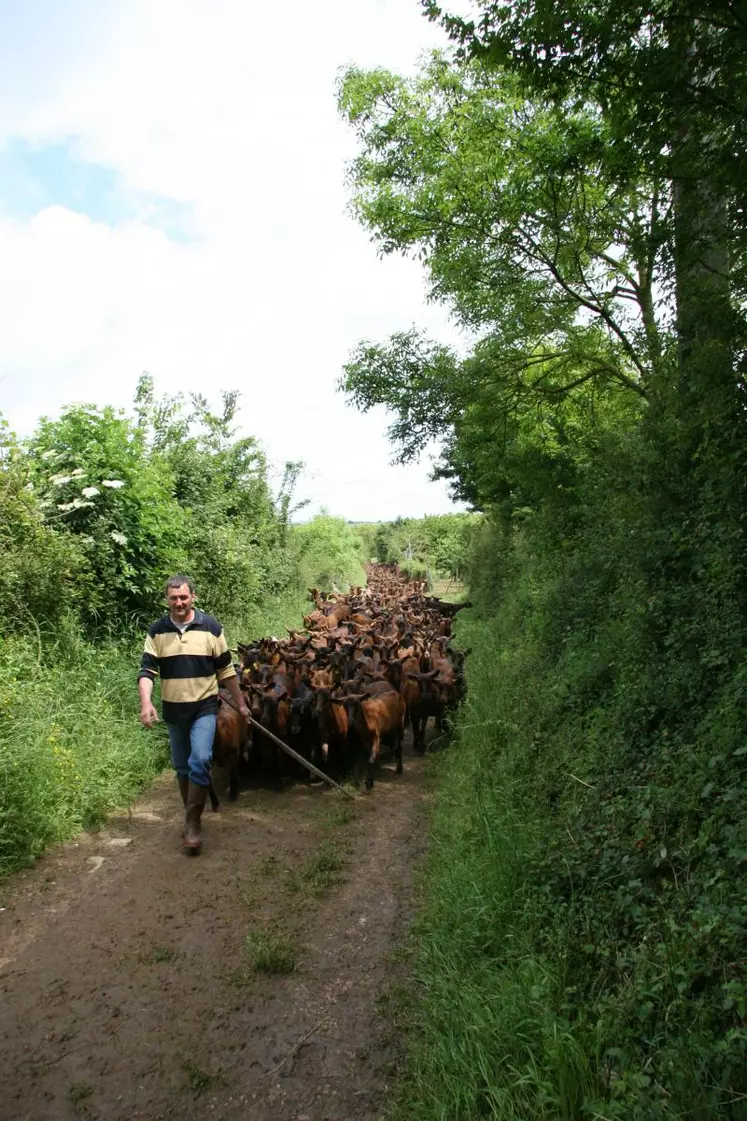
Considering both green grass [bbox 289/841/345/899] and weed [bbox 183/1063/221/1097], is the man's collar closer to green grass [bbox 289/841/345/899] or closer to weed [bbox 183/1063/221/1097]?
green grass [bbox 289/841/345/899]

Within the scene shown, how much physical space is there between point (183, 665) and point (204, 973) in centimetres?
226

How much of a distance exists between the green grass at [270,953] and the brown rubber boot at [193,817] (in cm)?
137

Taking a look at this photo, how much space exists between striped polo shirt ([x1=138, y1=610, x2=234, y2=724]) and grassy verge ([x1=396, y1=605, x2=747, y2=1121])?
85.1 inches

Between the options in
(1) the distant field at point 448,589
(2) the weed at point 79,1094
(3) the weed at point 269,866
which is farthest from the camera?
(1) the distant field at point 448,589

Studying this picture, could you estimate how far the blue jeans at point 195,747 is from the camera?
206 inches

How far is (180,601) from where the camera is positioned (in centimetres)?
534

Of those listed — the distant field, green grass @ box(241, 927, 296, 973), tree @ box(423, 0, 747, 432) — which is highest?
tree @ box(423, 0, 747, 432)

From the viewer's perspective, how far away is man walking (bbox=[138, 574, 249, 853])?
5285mm

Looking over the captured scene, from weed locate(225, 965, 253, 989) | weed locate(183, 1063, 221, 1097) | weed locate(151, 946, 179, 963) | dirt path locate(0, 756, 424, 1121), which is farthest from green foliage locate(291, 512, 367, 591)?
weed locate(183, 1063, 221, 1097)

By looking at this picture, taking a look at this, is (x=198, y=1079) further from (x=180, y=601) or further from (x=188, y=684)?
(x=180, y=601)

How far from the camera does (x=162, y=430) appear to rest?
44.8ft

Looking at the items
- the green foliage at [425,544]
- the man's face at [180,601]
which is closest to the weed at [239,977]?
the man's face at [180,601]

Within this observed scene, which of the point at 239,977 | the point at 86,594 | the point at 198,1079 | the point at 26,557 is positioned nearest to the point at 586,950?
the point at 198,1079

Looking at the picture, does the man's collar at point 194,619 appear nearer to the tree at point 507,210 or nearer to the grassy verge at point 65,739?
the grassy verge at point 65,739
